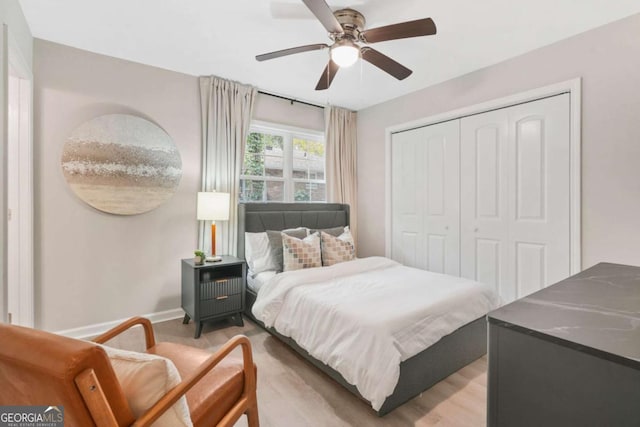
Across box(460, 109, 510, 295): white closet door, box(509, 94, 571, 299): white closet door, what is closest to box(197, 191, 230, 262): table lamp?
box(460, 109, 510, 295): white closet door

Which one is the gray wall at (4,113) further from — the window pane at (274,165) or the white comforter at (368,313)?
the window pane at (274,165)

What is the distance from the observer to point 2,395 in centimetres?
95

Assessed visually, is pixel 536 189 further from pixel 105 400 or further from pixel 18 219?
pixel 18 219

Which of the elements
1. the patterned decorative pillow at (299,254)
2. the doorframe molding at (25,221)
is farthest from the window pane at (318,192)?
the doorframe molding at (25,221)

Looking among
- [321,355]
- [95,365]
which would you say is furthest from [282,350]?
[95,365]

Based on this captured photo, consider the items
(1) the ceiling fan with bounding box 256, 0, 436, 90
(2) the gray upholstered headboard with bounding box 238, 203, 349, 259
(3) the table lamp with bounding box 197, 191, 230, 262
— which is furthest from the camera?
(2) the gray upholstered headboard with bounding box 238, 203, 349, 259

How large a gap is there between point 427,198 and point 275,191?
6.45ft

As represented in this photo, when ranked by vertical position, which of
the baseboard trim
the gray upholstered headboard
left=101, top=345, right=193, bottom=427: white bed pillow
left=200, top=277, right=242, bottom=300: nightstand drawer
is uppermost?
the gray upholstered headboard

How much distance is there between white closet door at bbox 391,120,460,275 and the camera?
350cm

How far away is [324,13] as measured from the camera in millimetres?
1775

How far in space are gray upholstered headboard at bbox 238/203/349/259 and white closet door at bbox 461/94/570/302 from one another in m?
1.59

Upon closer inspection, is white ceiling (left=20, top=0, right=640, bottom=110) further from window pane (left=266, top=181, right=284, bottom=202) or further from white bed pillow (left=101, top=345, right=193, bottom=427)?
white bed pillow (left=101, top=345, right=193, bottom=427)

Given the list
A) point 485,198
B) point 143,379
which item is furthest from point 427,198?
point 143,379

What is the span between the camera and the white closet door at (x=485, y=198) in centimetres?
306
